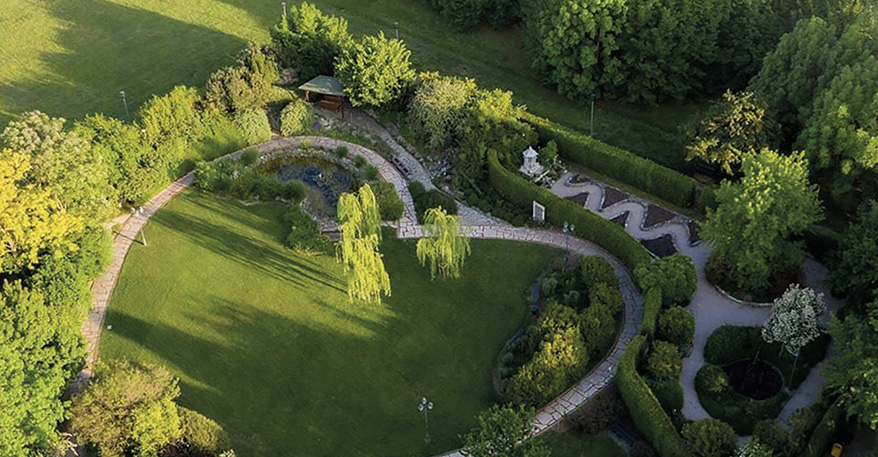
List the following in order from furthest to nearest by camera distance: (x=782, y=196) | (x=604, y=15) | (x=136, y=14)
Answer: (x=136, y=14) → (x=604, y=15) → (x=782, y=196)

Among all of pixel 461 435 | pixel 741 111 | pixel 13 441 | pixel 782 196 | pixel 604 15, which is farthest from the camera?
pixel 604 15

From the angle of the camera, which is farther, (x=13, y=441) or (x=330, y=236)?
(x=330, y=236)

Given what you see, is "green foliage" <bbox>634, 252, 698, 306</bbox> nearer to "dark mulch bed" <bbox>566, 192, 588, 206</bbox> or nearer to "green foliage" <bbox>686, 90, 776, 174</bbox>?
"green foliage" <bbox>686, 90, 776, 174</bbox>

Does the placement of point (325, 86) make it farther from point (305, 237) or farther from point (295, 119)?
point (305, 237)

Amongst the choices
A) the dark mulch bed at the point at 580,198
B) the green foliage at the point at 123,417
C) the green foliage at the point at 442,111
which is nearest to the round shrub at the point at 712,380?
the dark mulch bed at the point at 580,198

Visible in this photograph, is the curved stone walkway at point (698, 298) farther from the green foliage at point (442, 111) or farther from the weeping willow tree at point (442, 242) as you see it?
the weeping willow tree at point (442, 242)

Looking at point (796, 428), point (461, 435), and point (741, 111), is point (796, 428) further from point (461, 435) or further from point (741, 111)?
point (741, 111)

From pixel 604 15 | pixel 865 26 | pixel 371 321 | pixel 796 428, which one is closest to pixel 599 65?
pixel 604 15

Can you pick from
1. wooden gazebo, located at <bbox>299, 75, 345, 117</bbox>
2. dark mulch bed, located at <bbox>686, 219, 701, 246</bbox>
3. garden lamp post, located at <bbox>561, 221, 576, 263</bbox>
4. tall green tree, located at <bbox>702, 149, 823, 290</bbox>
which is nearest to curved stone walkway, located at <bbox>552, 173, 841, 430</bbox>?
dark mulch bed, located at <bbox>686, 219, 701, 246</bbox>
